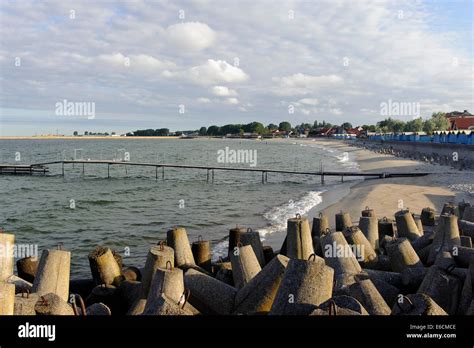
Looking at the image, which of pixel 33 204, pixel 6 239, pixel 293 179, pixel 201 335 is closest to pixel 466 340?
pixel 201 335

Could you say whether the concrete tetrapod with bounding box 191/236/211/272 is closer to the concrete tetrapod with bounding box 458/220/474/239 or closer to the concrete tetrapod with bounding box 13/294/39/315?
the concrete tetrapod with bounding box 13/294/39/315

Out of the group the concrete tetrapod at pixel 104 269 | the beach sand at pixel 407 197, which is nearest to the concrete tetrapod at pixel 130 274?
the concrete tetrapod at pixel 104 269

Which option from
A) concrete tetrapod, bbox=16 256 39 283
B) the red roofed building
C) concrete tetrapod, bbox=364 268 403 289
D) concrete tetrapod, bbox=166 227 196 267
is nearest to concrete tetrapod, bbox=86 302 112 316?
concrete tetrapod, bbox=166 227 196 267

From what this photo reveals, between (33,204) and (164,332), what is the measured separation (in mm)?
29955

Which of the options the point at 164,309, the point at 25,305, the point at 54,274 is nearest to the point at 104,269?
the point at 54,274

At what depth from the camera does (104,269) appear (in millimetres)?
7723

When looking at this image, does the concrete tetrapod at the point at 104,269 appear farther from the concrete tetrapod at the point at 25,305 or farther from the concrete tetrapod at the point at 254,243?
the concrete tetrapod at the point at 25,305

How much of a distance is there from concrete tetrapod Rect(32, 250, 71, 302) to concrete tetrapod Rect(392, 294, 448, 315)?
4670 millimetres

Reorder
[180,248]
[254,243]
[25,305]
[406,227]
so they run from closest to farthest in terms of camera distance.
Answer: [25,305] → [180,248] → [254,243] → [406,227]

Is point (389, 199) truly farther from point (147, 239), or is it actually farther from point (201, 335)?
point (201, 335)

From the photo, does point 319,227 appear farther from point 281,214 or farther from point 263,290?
point 281,214

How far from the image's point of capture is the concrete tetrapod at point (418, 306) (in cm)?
423

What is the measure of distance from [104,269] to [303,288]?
4617 mm

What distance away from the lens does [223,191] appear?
34.8 m
